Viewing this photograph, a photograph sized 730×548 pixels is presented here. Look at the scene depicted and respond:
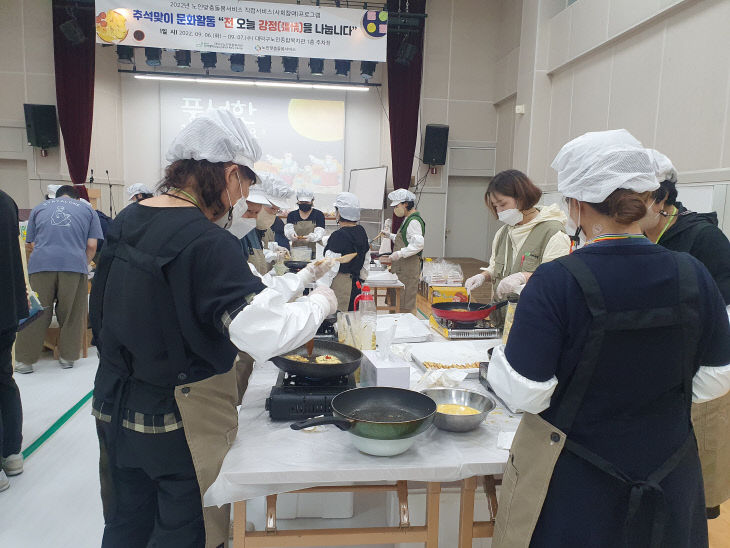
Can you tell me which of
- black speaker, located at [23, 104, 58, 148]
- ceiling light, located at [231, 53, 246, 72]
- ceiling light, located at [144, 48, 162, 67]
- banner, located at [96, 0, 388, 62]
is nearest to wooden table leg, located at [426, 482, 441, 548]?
banner, located at [96, 0, 388, 62]

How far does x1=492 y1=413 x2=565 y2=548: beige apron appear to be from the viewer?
3.89ft

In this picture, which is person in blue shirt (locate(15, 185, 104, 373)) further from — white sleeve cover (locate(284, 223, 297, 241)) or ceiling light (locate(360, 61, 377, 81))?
ceiling light (locate(360, 61, 377, 81))

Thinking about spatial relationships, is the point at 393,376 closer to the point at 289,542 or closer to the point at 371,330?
the point at 371,330

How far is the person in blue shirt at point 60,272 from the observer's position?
421 cm

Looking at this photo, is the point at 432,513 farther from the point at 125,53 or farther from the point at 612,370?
the point at 125,53

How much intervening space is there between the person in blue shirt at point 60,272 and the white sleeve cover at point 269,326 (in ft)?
12.0

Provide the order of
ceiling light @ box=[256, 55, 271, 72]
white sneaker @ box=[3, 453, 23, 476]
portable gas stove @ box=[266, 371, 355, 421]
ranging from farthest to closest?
1. ceiling light @ box=[256, 55, 271, 72]
2. white sneaker @ box=[3, 453, 23, 476]
3. portable gas stove @ box=[266, 371, 355, 421]

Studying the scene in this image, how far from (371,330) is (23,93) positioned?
10.0 metres

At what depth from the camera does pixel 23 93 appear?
9234mm

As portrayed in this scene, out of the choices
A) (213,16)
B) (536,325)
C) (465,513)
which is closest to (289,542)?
(465,513)

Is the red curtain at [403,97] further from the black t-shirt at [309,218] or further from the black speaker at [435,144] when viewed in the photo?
the black t-shirt at [309,218]

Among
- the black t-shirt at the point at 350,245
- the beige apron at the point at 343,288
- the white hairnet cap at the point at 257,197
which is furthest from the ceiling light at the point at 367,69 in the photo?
the white hairnet cap at the point at 257,197

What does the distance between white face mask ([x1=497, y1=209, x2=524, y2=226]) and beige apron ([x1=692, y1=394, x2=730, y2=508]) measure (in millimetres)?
1239

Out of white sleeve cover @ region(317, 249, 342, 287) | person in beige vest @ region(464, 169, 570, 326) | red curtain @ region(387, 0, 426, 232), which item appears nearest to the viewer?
person in beige vest @ region(464, 169, 570, 326)
